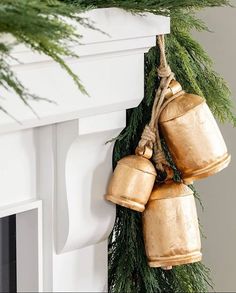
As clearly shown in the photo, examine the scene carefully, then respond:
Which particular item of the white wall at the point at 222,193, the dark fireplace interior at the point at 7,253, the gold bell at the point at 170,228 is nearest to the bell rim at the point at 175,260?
the gold bell at the point at 170,228

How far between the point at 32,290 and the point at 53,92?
0.34 meters

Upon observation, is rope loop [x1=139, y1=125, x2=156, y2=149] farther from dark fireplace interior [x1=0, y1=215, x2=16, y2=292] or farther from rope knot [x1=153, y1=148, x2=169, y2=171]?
dark fireplace interior [x1=0, y1=215, x2=16, y2=292]

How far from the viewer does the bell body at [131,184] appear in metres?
1.22

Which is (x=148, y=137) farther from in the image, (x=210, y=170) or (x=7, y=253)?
(x=7, y=253)

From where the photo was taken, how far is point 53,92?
107 cm

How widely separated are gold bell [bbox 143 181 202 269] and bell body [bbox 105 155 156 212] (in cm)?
3

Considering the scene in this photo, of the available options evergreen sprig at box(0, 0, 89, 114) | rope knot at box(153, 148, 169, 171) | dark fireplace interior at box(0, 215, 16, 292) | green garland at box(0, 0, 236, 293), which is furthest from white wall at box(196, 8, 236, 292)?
evergreen sprig at box(0, 0, 89, 114)

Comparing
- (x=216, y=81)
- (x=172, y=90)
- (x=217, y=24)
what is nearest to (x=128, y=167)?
(x=172, y=90)

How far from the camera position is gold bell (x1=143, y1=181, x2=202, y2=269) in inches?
48.9

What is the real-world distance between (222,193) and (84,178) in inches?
20.2

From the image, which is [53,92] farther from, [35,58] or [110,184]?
[110,184]

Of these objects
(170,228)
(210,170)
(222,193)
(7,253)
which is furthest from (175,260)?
(222,193)

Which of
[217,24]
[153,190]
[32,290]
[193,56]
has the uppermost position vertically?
[217,24]

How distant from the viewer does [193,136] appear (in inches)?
48.0
